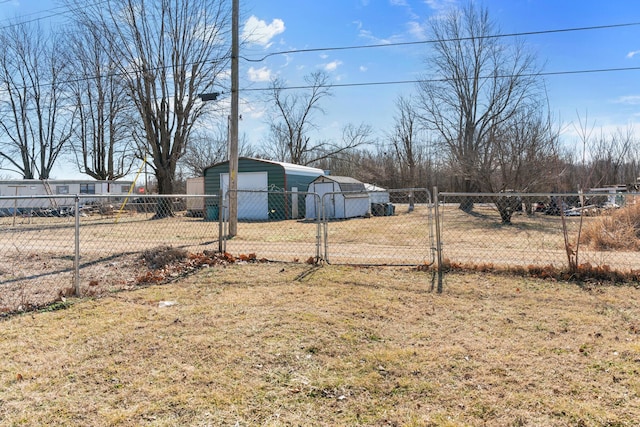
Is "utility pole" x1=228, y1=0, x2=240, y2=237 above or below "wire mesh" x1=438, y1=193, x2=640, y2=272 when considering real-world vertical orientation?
above

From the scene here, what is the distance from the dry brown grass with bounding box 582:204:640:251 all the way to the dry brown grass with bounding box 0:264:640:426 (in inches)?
181

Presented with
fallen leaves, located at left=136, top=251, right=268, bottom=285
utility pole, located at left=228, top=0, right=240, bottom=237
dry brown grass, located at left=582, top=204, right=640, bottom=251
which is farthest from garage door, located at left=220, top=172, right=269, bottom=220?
dry brown grass, located at left=582, top=204, right=640, bottom=251

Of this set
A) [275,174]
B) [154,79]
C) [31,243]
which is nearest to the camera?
[31,243]

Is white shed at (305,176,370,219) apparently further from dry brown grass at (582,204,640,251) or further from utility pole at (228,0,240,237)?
dry brown grass at (582,204,640,251)

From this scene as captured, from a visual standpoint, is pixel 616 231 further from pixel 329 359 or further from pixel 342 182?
pixel 342 182

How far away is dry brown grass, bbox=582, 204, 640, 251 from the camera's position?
919cm

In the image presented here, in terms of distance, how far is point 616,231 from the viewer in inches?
372

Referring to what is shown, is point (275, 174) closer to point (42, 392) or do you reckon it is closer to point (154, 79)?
point (154, 79)

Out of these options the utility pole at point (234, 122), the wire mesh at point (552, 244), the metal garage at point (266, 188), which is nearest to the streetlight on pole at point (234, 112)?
the utility pole at point (234, 122)

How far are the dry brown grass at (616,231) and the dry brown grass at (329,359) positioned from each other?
4585mm

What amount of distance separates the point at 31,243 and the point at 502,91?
28.5 meters

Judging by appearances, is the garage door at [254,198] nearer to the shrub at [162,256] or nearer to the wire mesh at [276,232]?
the wire mesh at [276,232]

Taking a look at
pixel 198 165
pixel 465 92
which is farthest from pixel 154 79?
pixel 465 92

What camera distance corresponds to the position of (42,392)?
2803 millimetres
